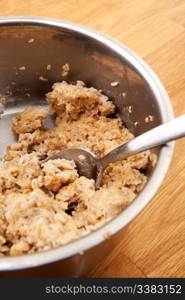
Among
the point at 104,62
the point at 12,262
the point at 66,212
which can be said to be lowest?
the point at 66,212

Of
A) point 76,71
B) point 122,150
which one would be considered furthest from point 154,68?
point 122,150

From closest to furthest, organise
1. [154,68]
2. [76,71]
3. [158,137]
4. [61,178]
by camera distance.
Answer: [158,137], [61,178], [76,71], [154,68]

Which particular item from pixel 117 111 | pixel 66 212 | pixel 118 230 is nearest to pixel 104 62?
pixel 117 111

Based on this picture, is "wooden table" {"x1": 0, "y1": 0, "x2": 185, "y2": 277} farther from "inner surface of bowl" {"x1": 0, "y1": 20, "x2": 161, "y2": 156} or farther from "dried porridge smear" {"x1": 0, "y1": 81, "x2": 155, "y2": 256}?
"inner surface of bowl" {"x1": 0, "y1": 20, "x2": 161, "y2": 156}

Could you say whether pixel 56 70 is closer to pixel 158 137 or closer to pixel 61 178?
pixel 61 178

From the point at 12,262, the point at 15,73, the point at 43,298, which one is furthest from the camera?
the point at 15,73

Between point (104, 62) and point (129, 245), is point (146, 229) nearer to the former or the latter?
point (129, 245)
